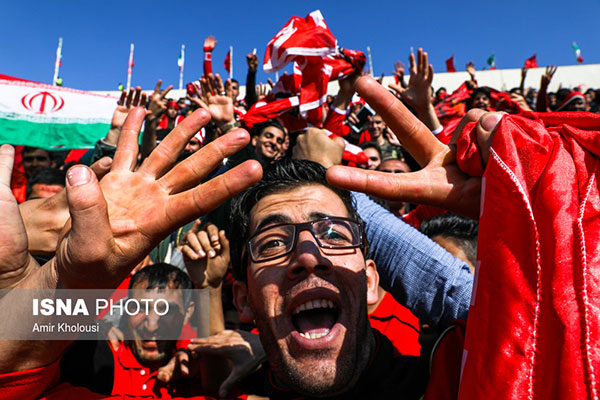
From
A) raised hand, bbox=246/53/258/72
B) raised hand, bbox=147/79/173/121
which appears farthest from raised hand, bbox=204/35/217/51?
raised hand, bbox=147/79/173/121

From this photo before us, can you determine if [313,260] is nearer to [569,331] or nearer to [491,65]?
[569,331]

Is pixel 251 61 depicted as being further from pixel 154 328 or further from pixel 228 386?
pixel 228 386

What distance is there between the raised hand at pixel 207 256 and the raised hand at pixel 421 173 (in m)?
1.33

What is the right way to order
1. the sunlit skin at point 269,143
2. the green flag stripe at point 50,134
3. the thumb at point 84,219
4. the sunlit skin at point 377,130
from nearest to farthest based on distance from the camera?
1. the thumb at point 84,219
2. the sunlit skin at point 269,143
3. the green flag stripe at point 50,134
4. the sunlit skin at point 377,130

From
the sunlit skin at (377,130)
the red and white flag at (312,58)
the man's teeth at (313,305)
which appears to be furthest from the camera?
the sunlit skin at (377,130)

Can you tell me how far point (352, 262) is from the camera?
1628mm

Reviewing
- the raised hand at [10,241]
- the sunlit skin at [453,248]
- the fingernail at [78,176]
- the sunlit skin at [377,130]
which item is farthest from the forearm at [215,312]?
the sunlit skin at [377,130]

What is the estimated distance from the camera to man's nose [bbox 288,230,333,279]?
5.04ft

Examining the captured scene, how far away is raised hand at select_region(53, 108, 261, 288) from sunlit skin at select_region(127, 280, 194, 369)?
1628mm

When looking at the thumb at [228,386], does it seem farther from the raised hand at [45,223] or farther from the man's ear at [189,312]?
the raised hand at [45,223]

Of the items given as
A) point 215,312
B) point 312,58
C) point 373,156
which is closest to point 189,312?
point 215,312

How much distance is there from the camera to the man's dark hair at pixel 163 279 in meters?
2.91

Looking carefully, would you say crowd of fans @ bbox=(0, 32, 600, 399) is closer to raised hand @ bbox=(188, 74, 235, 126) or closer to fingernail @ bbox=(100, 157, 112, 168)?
fingernail @ bbox=(100, 157, 112, 168)

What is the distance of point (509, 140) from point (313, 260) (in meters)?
0.79
